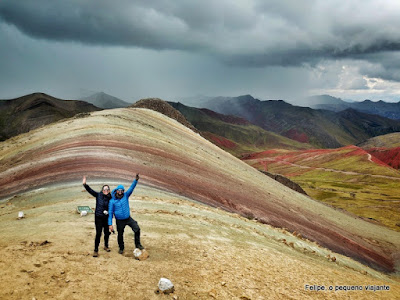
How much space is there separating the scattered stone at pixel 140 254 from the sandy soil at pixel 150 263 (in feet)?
0.65

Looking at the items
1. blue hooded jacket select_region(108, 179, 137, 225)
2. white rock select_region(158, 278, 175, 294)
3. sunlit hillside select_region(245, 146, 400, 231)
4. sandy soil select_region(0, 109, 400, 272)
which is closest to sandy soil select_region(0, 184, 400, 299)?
white rock select_region(158, 278, 175, 294)

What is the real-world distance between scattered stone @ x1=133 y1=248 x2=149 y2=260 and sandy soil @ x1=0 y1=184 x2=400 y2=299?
197 mm

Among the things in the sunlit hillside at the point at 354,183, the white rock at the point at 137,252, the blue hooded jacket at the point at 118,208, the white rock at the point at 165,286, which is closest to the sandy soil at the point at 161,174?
the blue hooded jacket at the point at 118,208

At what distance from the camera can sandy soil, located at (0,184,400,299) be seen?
372 inches

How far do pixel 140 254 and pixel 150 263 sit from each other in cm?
58

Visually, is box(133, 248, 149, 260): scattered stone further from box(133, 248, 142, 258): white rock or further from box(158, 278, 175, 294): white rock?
box(158, 278, 175, 294): white rock

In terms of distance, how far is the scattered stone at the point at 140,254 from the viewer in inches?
462

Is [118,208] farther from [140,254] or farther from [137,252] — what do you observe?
[140,254]

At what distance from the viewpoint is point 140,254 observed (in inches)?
463

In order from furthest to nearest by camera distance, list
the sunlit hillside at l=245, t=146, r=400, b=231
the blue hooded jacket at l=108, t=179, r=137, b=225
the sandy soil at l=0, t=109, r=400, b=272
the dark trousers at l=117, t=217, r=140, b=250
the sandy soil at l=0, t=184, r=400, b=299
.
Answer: the sunlit hillside at l=245, t=146, r=400, b=231
the sandy soil at l=0, t=109, r=400, b=272
the dark trousers at l=117, t=217, r=140, b=250
the blue hooded jacket at l=108, t=179, r=137, b=225
the sandy soil at l=0, t=184, r=400, b=299

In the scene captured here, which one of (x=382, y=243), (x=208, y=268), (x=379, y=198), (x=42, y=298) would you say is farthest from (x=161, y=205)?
(x=379, y=198)

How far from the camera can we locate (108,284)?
9664mm

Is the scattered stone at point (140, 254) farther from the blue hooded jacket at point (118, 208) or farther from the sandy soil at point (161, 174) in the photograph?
the sandy soil at point (161, 174)

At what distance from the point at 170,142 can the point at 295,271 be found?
33.6m
